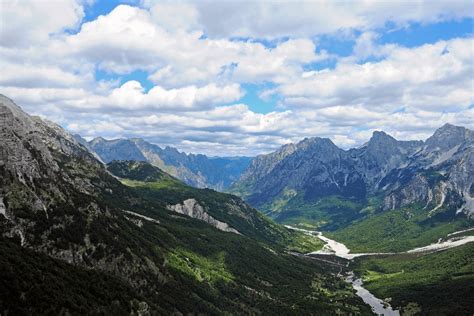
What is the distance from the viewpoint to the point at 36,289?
541 feet

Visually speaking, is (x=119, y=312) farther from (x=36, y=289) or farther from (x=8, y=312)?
(x=8, y=312)

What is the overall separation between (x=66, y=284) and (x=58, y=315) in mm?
29940

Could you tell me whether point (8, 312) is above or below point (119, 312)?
above

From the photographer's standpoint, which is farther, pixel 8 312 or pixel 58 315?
pixel 58 315

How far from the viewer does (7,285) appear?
6152 inches

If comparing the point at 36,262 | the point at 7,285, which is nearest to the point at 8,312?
the point at 7,285

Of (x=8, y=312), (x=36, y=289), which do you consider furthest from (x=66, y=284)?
(x=8, y=312)

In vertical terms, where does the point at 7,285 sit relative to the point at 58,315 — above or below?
above

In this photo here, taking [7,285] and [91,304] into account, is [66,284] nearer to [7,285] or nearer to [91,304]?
[91,304]

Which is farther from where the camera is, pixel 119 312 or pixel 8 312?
pixel 119 312

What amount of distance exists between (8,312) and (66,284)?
44773 millimetres

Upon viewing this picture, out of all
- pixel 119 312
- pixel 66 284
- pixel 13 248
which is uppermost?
pixel 13 248

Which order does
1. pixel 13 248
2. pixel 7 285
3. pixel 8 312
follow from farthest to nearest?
pixel 13 248
pixel 7 285
pixel 8 312

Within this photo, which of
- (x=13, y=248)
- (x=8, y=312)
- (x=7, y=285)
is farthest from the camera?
(x=13, y=248)
